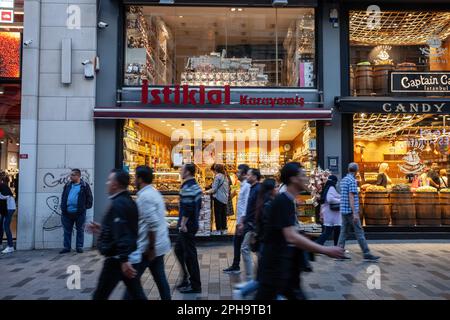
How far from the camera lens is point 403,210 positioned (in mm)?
10797

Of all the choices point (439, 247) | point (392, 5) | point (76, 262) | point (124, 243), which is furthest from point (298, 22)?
point (124, 243)

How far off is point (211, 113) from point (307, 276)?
448cm

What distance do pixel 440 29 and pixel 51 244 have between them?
11108mm

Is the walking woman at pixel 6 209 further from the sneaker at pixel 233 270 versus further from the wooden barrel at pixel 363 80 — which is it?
the wooden barrel at pixel 363 80

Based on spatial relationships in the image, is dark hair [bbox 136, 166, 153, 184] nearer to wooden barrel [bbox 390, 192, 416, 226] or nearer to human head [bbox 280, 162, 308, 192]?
human head [bbox 280, 162, 308, 192]

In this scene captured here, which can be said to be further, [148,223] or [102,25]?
[102,25]

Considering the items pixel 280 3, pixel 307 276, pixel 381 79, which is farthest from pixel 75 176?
pixel 381 79

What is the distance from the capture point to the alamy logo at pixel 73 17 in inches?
403

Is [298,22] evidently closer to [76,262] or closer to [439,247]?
[439,247]

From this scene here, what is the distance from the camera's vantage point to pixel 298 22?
37.2 feet

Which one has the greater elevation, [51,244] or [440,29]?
[440,29]

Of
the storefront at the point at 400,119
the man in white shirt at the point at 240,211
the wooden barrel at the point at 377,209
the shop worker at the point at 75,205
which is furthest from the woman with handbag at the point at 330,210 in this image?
the shop worker at the point at 75,205

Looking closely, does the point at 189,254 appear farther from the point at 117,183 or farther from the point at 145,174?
the point at 117,183

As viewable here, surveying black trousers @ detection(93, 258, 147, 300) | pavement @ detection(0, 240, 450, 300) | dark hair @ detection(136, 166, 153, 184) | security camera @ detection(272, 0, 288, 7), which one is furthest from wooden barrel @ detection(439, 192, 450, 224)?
black trousers @ detection(93, 258, 147, 300)
